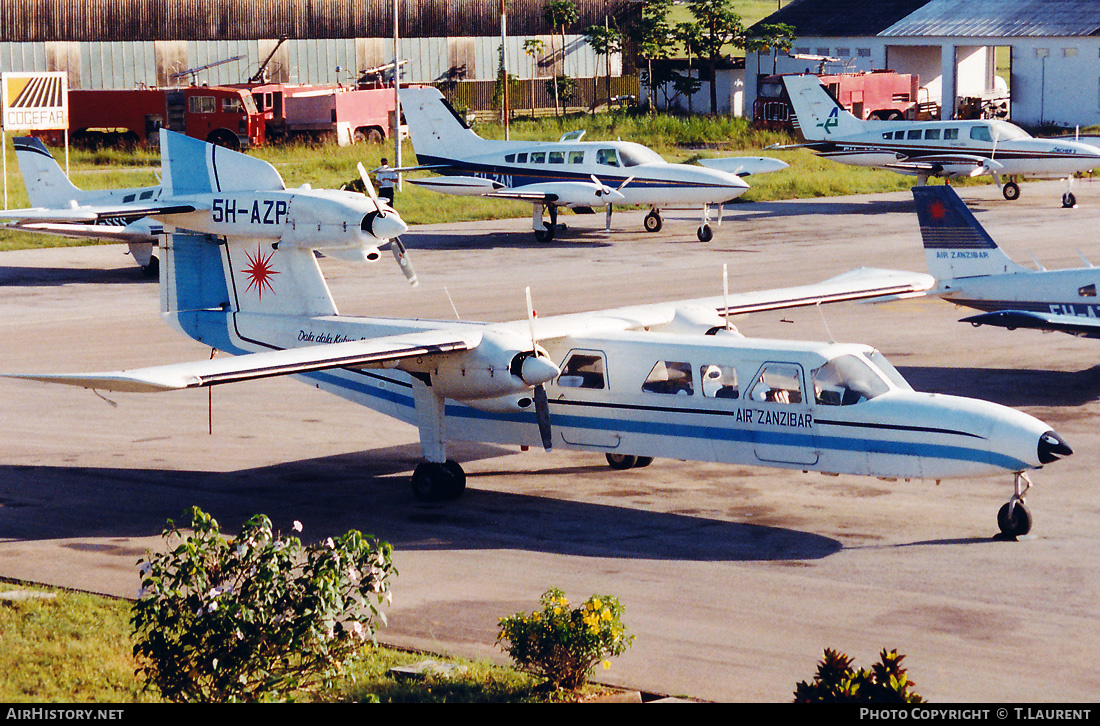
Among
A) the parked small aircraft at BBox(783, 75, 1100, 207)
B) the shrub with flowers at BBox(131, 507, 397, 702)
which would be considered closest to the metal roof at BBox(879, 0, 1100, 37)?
the parked small aircraft at BBox(783, 75, 1100, 207)

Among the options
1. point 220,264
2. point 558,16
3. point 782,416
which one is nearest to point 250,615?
point 782,416

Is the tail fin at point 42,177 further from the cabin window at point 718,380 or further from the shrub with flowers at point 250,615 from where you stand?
the shrub with flowers at point 250,615

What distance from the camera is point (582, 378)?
17344 millimetres

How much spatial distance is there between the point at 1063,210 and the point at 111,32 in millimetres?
52961

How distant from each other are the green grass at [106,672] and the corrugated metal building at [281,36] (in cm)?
6896

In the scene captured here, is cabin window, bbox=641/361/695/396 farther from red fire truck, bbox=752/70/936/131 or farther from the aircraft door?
red fire truck, bbox=752/70/936/131

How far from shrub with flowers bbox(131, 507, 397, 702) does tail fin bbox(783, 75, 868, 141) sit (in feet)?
149

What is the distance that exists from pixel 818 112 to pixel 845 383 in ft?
131

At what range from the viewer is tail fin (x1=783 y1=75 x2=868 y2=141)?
174 feet

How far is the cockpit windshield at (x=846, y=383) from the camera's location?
15609 millimetres

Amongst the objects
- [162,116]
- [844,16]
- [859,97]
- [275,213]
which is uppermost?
[844,16]

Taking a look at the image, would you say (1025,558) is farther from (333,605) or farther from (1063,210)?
(1063,210)

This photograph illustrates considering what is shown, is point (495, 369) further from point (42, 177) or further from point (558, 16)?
point (558, 16)

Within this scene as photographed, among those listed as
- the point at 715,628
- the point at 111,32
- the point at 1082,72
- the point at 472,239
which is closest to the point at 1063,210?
the point at 472,239
